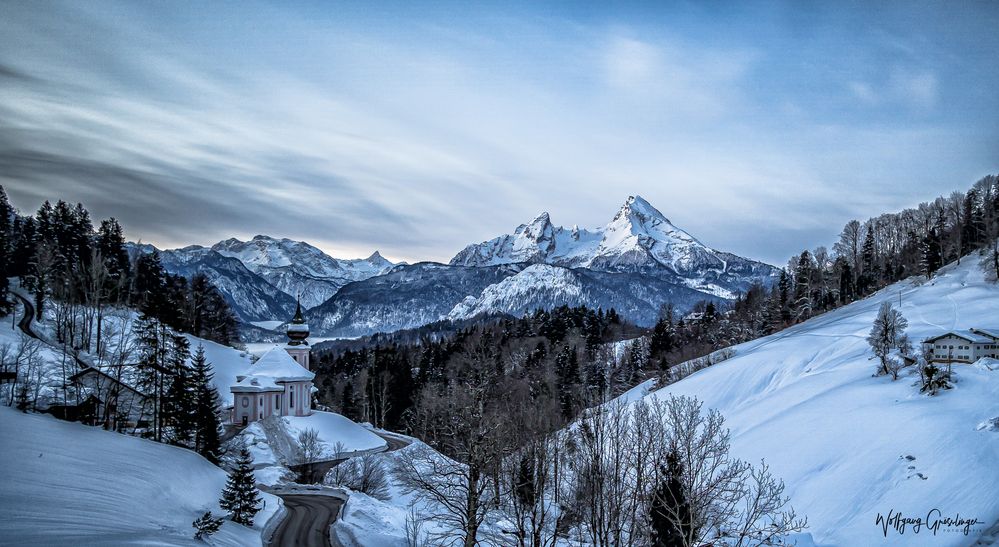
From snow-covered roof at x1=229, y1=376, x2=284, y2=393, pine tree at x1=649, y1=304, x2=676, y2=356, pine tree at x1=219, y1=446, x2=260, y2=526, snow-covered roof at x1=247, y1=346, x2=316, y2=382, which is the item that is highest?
pine tree at x1=649, y1=304, x2=676, y2=356

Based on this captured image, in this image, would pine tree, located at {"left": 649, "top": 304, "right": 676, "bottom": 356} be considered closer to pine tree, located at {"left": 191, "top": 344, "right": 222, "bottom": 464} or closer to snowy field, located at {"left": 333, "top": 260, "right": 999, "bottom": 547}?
snowy field, located at {"left": 333, "top": 260, "right": 999, "bottom": 547}

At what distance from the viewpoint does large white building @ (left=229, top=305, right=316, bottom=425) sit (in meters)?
50.8

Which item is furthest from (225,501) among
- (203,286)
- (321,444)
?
(203,286)

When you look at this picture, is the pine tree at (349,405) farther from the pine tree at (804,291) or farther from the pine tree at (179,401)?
the pine tree at (804,291)

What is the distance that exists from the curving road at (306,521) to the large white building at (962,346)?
53043mm

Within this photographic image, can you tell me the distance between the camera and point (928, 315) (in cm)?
6512

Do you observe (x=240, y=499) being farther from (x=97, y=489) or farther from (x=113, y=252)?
(x=113, y=252)

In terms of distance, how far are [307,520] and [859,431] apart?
35.0 meters

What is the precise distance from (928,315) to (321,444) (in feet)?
232

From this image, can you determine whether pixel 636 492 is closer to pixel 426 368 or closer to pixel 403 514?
pixel 403 514

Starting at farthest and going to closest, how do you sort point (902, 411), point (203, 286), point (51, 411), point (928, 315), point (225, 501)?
point (203, 286)
point (928, 315)
point (902, 411)
point (51, 411)
point (225, 501)

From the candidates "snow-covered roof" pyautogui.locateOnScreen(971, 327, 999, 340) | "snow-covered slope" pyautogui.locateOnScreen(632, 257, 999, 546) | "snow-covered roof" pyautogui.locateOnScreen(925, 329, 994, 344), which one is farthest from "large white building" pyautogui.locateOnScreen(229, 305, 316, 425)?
"snow-covered roof" pyautogui.locateOnScreen(971, 327, 999, 340)

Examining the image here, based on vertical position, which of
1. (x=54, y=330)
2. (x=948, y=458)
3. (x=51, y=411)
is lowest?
(x=948, y=458)

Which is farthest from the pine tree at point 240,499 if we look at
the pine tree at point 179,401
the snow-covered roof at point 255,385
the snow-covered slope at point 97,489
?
the snow-covered roof at point 255,385
